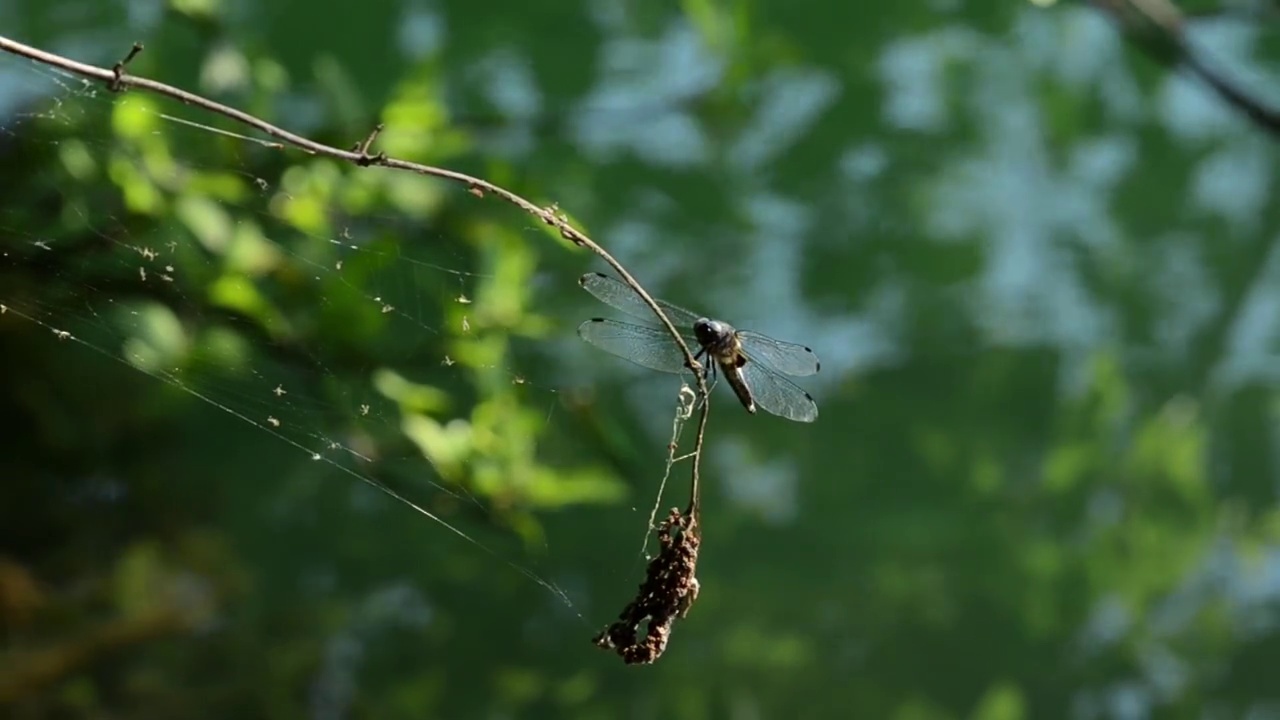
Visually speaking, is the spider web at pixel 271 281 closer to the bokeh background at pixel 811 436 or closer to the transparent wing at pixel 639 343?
the transparent wing at pixel 639 343

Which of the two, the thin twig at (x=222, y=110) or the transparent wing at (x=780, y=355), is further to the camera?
the transparent wing at (x=780, y=355)

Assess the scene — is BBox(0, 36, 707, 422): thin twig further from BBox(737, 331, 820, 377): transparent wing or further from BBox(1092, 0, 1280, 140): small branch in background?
BBox(1092, 0, 1280, 140): small branch in background

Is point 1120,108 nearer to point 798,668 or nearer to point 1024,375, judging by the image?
point 1024,375

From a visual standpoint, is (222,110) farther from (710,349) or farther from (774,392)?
(774,392)

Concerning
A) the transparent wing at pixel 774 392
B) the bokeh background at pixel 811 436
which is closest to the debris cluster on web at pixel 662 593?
the transparent wing at pixel 774 392

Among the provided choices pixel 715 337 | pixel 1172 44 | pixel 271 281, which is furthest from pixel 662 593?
pixel 1172 44

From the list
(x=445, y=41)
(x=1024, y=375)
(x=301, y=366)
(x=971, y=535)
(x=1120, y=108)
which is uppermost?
(x=1120, y=108)

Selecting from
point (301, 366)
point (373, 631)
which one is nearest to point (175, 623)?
point (373, 631)

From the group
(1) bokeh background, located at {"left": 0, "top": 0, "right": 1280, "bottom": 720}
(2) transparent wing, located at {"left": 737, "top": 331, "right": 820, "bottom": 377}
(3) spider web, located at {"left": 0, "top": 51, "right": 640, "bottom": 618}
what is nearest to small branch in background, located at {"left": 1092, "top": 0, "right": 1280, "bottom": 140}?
(1) bokeh background, located at {"left": 0, "top": 0, "right": 1280, "bottom": 720}
